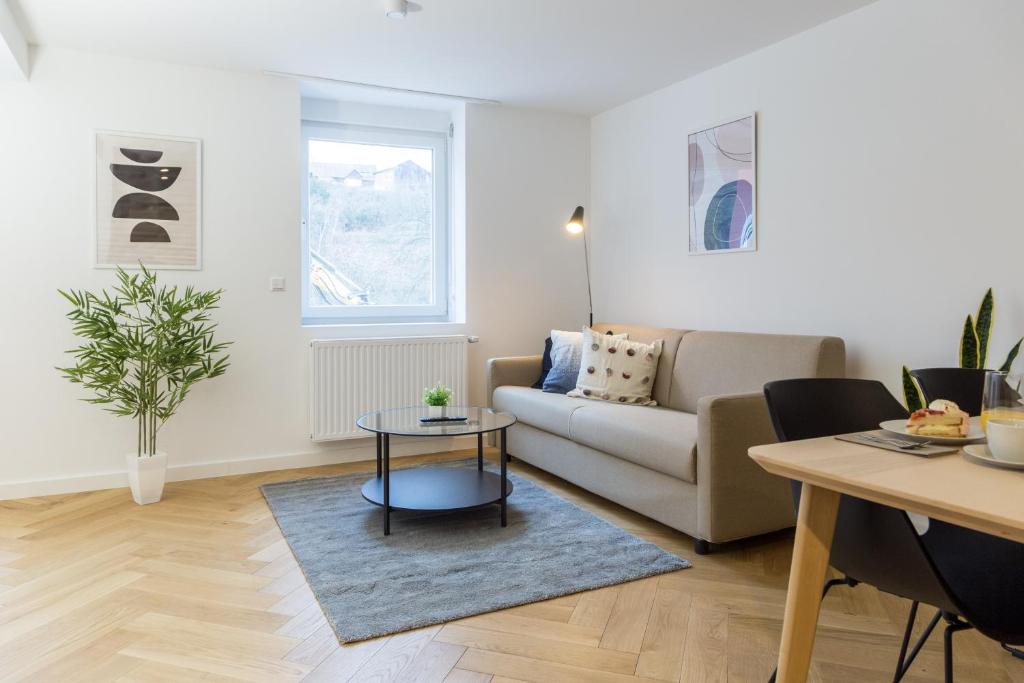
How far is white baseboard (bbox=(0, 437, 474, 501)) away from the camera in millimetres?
3742

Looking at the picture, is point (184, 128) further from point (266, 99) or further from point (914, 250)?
point (914, 250)

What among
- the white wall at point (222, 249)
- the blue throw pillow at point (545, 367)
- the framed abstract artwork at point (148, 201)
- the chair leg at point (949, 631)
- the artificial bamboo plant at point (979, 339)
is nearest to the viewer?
the chair leg at point (949, 631)

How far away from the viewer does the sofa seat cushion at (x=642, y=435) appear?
9.57 ft

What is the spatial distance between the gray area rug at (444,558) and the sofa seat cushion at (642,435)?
340mm

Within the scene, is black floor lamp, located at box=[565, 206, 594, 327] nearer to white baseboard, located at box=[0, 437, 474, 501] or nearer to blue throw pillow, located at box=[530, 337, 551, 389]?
blue throw pillow, located at box=[530, 337, 551, 389]

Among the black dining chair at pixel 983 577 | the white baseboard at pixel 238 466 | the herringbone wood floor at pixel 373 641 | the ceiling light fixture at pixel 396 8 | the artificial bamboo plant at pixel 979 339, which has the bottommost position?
the herringbone wood floor at pixel 373 641

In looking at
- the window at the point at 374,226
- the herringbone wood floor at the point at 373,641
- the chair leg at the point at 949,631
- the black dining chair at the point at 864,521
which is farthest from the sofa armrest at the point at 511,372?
the chair leg at the point at 949,631

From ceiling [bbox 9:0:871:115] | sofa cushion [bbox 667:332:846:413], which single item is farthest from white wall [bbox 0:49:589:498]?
sofa cushion [bbox 667:332:846:413]

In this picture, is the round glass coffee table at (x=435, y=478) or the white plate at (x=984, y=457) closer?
the white plate at (x=984, y=457)

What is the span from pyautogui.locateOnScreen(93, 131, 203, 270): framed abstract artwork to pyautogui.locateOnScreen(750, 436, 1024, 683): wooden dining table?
362cm

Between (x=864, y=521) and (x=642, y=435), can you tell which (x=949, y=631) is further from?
(x=642, y=435)

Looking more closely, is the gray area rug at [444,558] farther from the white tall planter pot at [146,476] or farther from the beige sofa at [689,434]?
the white tall planter pot at [146,476]

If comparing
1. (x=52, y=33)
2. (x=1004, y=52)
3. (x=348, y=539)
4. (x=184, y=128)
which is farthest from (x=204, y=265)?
(x=1004, y=52)

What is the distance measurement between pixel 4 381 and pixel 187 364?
942 mm
